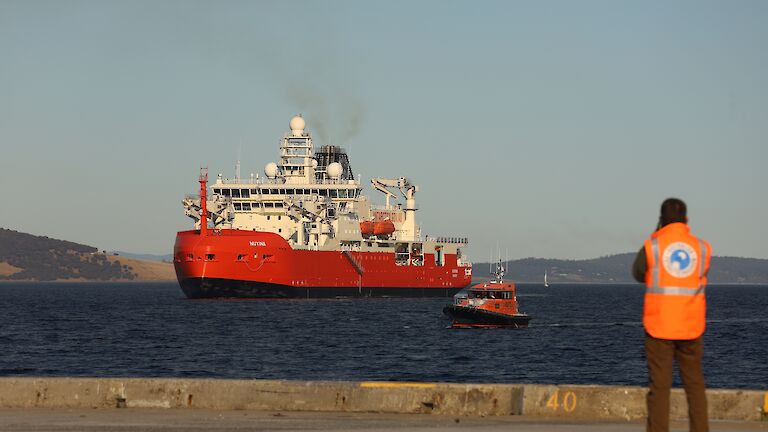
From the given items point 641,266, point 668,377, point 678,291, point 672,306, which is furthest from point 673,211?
point 668,377

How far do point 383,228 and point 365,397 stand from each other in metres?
87.4

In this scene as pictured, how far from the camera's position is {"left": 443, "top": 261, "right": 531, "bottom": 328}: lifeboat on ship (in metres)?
59.2

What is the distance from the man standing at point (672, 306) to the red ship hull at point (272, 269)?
247ft

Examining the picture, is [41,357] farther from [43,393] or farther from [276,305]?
[276,305]

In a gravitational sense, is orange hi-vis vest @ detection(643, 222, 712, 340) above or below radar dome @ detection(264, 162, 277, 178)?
below

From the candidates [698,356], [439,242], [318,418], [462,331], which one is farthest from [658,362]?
[439,242]

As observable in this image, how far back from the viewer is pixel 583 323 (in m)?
71.2

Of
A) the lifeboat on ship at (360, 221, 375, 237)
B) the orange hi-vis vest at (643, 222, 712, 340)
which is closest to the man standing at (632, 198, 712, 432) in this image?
the orange hi-vis vest at (643, 222, 712, 340)

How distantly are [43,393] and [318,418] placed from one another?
3.37m

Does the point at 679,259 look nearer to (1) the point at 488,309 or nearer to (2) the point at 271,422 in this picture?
(2) the point at 271,422

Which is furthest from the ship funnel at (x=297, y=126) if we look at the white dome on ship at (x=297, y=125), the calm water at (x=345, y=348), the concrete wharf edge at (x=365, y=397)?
the concrete wharf edge at (x=365, y=397)

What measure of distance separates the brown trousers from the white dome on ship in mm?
94483

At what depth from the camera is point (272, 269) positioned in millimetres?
87875

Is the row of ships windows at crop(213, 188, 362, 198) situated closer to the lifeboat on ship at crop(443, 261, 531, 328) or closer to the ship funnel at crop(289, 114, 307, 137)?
the ship funnel at crop(289, 114, 307, 137)
